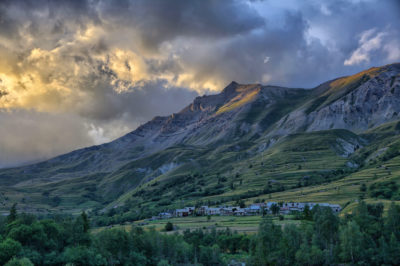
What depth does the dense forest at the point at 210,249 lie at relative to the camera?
97.1m

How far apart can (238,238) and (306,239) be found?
35.2 meters

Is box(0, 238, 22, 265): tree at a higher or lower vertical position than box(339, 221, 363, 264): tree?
higher

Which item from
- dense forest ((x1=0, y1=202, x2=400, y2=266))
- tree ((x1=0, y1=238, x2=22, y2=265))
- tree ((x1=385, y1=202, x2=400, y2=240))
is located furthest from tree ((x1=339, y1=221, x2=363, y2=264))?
tree ((x1=0, y1=238, x2=22, y2=265))

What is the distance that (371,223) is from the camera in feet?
361

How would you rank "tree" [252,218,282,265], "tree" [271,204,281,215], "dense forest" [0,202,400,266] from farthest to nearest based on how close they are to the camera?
1. "tree" [271,204,281,215]
2. "tree" [252,218,282,265]
3. "dense forest" [0,202,400,266]

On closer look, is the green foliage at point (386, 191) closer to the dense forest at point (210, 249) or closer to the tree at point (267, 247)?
the dense forest at point (210, 249)

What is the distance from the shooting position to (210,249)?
120 metres

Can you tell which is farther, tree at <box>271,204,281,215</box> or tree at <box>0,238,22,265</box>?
tree at <box>271,204,281,215</box>

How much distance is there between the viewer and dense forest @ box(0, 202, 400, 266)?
97.1 metres

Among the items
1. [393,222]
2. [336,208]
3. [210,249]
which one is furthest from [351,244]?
[336,208]

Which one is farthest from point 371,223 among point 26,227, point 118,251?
point 26,227

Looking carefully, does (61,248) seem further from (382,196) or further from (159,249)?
(382,196)

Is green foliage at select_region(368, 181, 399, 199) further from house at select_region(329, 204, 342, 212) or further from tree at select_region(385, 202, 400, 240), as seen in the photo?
tree at select_region(385, 202, 400, 240)

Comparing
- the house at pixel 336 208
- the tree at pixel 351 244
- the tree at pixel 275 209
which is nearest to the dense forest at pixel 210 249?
the tree at pixel 351 244
